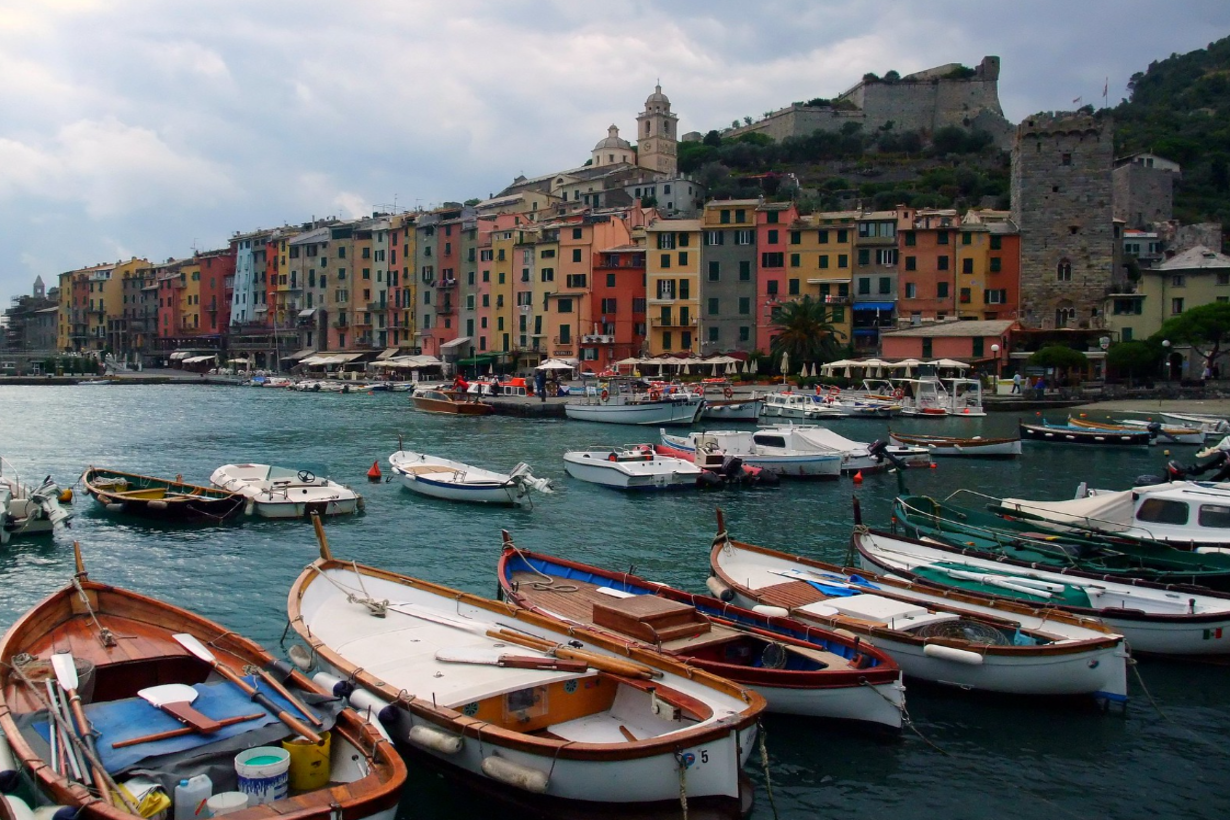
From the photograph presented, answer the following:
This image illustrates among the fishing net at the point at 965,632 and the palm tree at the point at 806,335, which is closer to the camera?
the fishing net at the point at 965,632

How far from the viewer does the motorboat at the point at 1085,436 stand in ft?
150

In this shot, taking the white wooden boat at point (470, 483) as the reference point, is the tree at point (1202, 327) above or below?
above

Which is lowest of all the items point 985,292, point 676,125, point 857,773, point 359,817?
point 857,773

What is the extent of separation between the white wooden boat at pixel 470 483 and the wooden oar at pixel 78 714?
1859 cm

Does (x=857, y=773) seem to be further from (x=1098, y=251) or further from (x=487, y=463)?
(x=1098, y=251)

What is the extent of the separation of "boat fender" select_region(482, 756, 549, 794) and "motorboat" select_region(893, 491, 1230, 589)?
Result: 1163 cm

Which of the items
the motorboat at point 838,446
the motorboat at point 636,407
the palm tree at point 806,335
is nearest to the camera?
the motorboat at point 838,446

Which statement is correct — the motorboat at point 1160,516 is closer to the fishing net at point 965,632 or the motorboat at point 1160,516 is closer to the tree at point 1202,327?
the fishing net at point 965,632

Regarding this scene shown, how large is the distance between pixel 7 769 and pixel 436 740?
3646 millimetres

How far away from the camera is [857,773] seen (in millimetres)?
11383

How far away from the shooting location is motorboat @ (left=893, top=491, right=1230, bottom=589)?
1719 cm

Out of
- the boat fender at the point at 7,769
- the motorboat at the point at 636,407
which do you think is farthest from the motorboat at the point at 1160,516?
the motorboat at the point at 636,407

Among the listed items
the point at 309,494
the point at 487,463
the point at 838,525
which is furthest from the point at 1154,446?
the point at 309,494

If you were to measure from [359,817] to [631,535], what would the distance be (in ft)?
58.3
